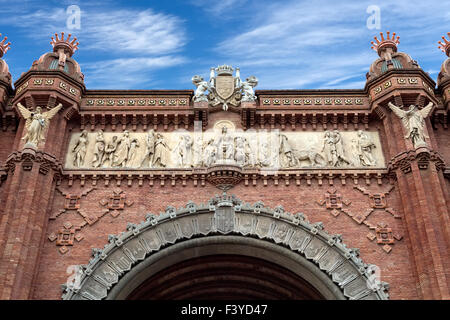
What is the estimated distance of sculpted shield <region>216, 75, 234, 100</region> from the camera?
58.4ft

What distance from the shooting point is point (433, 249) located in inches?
551

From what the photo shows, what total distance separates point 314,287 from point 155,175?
18.7 ft

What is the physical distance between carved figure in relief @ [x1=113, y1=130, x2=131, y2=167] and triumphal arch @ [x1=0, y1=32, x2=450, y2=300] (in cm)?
13

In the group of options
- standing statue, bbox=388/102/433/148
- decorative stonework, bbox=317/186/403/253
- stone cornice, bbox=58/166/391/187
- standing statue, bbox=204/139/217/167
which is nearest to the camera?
decorative stonework, bbox=317/186/403/253

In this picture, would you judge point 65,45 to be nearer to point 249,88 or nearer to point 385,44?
point 249,88

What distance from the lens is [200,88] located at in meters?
17.9

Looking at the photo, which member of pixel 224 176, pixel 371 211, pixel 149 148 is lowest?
pixel 371 211

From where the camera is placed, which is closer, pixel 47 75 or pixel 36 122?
pixel 36 122

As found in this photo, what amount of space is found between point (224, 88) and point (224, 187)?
3.69 metres

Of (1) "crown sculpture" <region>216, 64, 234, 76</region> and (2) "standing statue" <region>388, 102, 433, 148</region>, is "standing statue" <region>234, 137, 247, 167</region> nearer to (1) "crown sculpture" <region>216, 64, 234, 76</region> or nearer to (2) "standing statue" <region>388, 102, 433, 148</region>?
(1) "crown sculpture" <region>216, 64, 234, 76</region>

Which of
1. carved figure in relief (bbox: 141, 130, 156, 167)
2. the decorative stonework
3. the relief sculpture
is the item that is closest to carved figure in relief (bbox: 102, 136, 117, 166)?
the relief sculpture

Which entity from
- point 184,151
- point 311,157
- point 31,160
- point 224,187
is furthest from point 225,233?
point 31,160

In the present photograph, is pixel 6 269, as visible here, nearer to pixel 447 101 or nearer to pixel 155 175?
pixel 155 175
